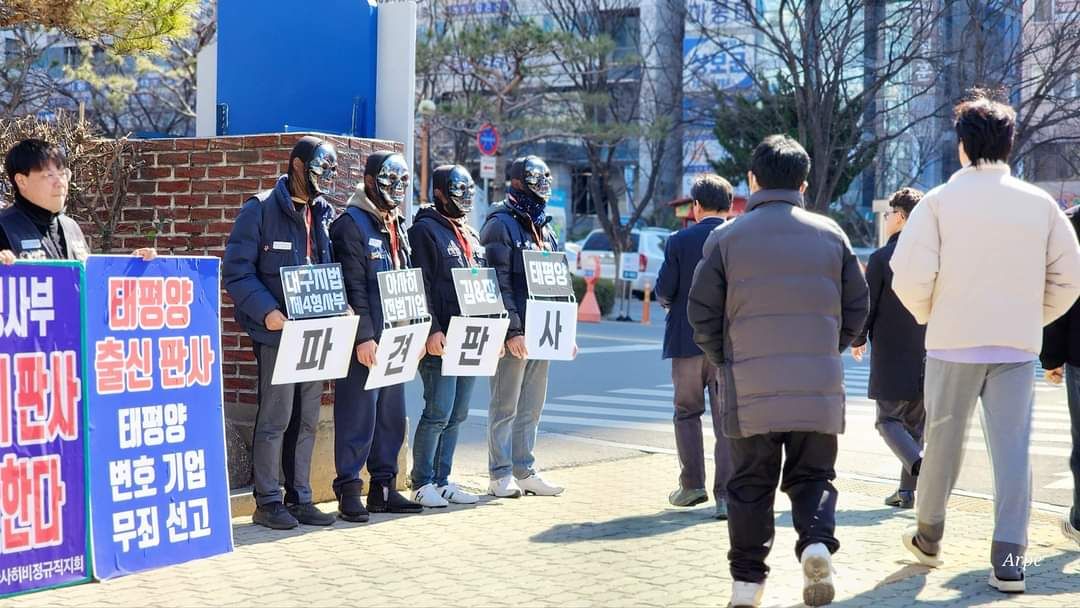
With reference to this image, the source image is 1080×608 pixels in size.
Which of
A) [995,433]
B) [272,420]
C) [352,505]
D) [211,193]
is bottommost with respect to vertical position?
[352,505]

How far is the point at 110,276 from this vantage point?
19.5ft

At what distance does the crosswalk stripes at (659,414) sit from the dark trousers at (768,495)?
232 inches

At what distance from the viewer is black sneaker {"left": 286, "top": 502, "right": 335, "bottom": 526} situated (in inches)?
286

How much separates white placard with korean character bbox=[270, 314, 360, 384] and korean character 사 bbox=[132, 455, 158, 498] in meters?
0.98

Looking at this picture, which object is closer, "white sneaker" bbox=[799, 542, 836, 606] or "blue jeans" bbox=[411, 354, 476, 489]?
"white sneaker" bbox=[799, 542, 836, 606]

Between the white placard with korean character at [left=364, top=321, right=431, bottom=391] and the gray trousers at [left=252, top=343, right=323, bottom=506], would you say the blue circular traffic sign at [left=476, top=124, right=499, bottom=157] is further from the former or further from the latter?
the gray trousers at [left=252, top=343, right=323, bottom=506]

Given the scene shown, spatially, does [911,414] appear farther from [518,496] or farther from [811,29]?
[811,29]

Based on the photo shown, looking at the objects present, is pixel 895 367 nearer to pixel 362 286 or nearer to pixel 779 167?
pixel 779 167

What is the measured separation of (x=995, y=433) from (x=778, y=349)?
50.4 inches

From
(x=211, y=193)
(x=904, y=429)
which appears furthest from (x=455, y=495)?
(x=904, y=429)

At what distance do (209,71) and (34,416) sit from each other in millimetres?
4345

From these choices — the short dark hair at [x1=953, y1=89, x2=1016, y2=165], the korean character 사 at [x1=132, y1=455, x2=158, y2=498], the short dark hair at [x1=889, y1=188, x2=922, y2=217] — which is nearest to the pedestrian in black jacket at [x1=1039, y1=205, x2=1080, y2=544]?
the short dark hair at [x1=953, y1=89, x2=1016, y2=165]

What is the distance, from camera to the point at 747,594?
5434 millimetres

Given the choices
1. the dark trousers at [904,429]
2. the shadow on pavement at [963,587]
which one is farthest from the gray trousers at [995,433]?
the dark trousers at [904,429]
